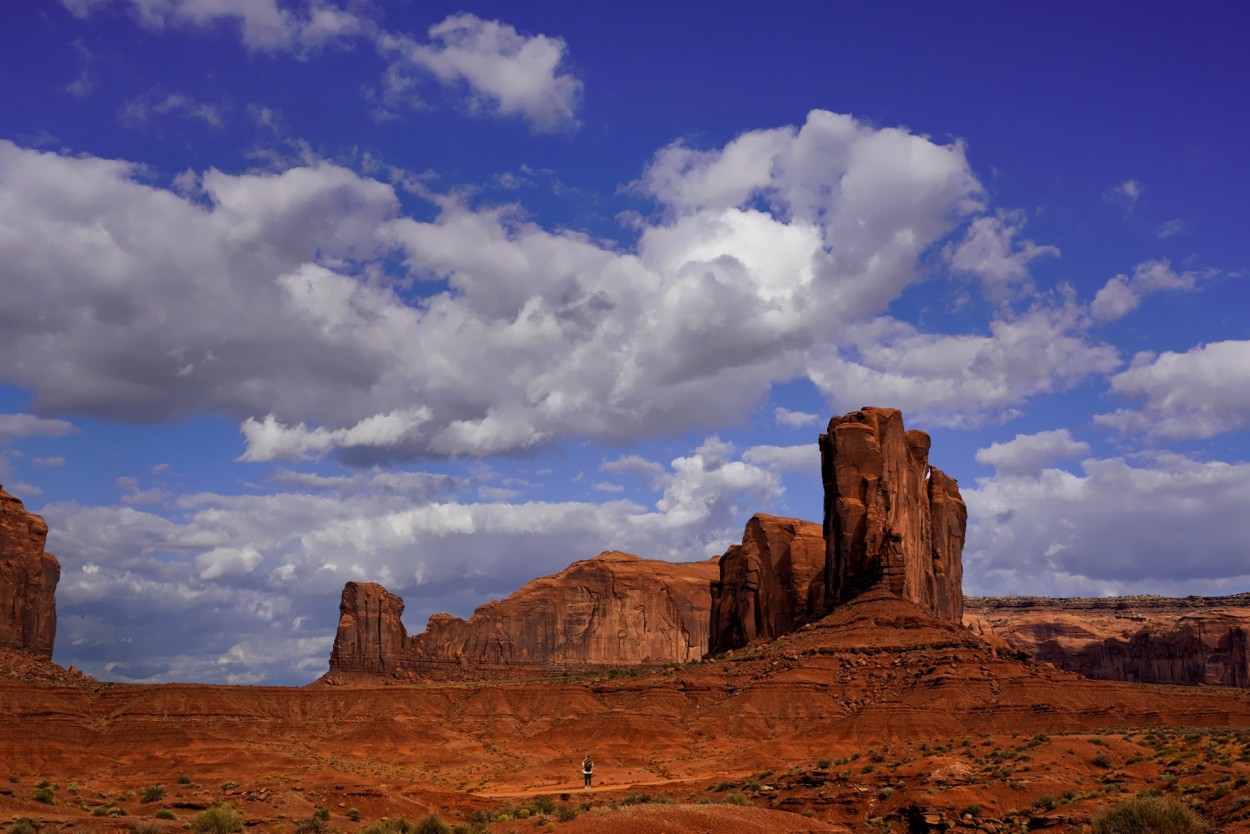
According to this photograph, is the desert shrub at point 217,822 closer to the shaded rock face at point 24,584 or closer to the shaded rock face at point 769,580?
the shaded rock face at point 769,580

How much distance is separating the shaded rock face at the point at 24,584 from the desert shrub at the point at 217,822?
243ft

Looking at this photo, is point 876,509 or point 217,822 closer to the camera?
point 217,822

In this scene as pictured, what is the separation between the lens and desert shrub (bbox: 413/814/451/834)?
123 feet

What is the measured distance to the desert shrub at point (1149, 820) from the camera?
30.9 metres

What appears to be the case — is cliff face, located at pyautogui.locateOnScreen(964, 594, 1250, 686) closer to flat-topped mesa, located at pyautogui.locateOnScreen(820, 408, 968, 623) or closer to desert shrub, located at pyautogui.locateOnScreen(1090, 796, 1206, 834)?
flat-topped mesa, located at pyautogui.locateOnScreen(820, 408, 968, 623)

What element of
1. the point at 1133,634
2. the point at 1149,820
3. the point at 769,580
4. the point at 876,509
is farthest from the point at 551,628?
the point at 1149,820

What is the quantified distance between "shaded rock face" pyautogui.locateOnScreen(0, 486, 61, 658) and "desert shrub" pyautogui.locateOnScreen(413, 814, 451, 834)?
78488 millimetres

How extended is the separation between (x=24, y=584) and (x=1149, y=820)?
4029 inches

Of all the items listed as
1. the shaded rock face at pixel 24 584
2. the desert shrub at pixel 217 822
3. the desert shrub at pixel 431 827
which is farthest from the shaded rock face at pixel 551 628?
the desert shrub at pixel 431 827

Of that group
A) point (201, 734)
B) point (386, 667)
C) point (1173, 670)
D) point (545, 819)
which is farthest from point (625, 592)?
point (545, 819)

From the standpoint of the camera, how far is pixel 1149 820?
31281mm

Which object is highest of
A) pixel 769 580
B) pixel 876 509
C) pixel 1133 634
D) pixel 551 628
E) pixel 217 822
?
pixel 876 509

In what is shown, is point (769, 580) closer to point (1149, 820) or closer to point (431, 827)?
point (431, 827)

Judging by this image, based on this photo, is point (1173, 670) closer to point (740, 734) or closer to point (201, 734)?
point (740, 734)
